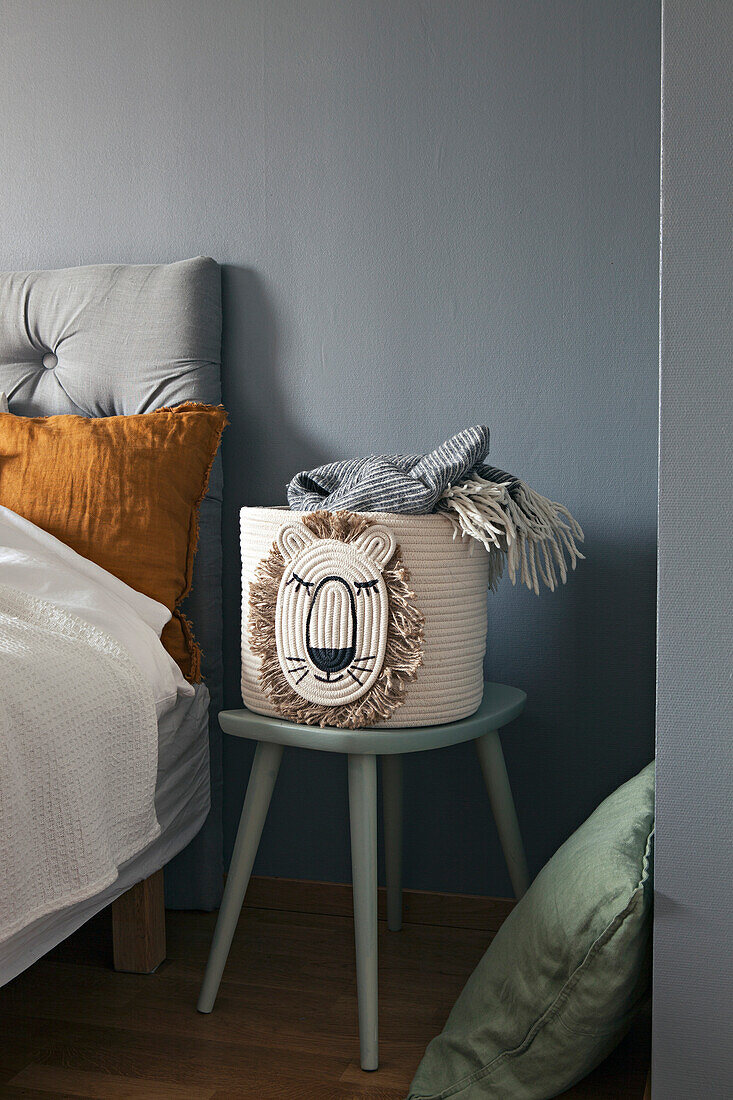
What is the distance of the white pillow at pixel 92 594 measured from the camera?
1.23 meters

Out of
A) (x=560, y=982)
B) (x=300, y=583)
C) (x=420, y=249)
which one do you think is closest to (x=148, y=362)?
(x=420, y=249)

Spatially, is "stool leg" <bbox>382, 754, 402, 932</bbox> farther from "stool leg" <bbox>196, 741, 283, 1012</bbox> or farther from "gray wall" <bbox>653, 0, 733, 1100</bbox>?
"gray wall" <bbox>653, 0, 733, 1100</bbox>

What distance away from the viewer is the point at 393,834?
1.52 metres

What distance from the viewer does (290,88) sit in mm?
1603

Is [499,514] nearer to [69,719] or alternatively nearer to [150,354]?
[69,719]

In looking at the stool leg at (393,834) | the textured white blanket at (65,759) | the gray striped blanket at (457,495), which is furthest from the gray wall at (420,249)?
the textured white blanket at (65,759)

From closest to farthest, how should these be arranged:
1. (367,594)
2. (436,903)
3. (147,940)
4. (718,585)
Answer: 1. (718,585)
2. (367,594)
3. (147,940)
4. (436,903)

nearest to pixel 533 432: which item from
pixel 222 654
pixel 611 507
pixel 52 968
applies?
pixel 611 507

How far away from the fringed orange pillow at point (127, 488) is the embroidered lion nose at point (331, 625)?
34 centimetres

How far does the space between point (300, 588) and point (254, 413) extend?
0.56m

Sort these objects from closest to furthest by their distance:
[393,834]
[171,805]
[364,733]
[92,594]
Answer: [364,733] → [92,594] → [171,805] → [393,834]

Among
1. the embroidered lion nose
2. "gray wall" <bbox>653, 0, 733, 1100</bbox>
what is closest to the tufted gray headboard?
the embroidered lion nose

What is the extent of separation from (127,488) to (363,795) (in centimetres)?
58

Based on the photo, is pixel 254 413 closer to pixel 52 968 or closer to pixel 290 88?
pixel 290 88
